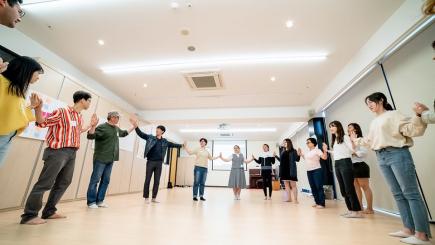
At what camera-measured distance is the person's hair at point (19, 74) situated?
1.25 metres

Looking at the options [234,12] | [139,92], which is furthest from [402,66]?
[139,92]

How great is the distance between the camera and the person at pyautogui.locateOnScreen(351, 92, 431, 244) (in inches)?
56.2

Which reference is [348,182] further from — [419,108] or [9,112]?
[9,112]

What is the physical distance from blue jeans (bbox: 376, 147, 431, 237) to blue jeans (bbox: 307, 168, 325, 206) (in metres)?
1.94

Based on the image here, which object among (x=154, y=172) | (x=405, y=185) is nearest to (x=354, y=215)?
(x=405, y=185)

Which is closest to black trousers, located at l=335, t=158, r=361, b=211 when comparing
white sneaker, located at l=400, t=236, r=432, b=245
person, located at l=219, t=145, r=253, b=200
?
white sneaker, located at l=400, t=236, r=432, b=245

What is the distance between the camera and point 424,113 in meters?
1.40

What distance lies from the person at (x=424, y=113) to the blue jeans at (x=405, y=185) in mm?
294

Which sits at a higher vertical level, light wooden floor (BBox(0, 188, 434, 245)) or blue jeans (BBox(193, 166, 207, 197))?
blue jeans (BBox(193, 166, 207, 197))

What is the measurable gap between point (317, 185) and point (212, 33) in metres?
3.35

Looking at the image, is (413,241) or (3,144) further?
(413,241)

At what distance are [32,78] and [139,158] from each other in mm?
4550

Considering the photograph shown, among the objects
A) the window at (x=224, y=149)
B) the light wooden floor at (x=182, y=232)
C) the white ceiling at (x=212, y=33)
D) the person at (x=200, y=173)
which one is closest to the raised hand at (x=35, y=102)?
the light wooden floor at (x=182, y=232)

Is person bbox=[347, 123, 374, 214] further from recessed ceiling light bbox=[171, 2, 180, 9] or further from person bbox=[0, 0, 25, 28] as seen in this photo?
person bbox=[0, 0, 25, 28]
